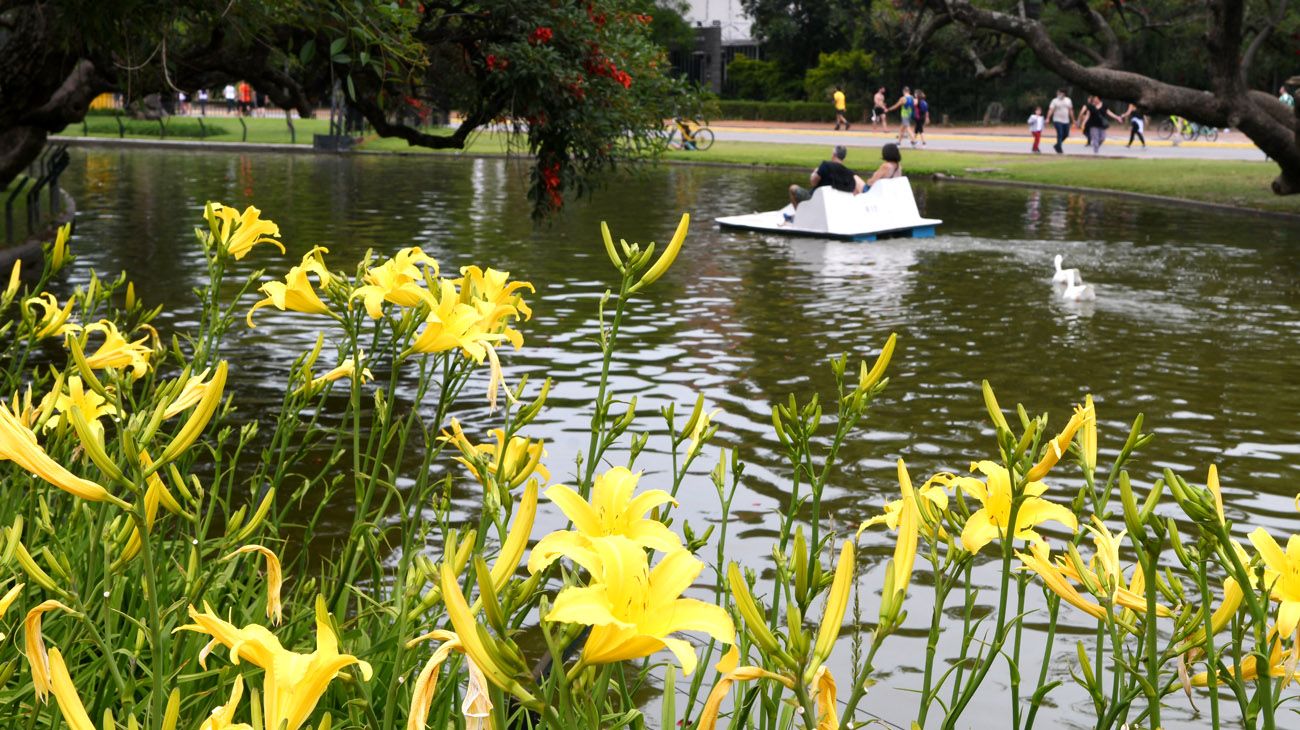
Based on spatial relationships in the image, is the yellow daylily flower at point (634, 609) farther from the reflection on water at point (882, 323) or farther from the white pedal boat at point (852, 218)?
the white pedal boat at point (852, 218)

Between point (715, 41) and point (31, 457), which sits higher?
point (715, 41)

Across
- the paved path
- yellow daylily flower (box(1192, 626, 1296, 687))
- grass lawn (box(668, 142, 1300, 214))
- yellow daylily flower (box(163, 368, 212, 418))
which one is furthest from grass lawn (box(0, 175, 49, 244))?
the paved path

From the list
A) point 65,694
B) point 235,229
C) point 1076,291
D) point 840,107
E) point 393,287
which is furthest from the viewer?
point 840,107

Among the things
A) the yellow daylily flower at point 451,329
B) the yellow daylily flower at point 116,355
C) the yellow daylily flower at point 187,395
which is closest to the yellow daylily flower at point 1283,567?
the yellow daylily flower at point 451,329

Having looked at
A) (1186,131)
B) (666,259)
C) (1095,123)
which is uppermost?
(1095,123)

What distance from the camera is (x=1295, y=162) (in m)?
20.9

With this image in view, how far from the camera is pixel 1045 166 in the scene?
2927cm

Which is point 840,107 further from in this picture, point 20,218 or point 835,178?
point 20,218

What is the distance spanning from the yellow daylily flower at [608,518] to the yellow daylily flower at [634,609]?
0.11 metres

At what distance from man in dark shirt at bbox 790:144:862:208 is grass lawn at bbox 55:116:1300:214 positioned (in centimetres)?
582

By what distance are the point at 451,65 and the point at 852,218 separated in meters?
8.52

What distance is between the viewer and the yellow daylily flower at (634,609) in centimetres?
128

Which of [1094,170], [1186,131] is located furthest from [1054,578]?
[1186,131]

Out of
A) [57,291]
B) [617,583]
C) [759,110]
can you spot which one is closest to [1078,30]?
[759,110]
